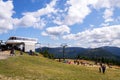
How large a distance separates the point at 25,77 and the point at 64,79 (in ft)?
22.2

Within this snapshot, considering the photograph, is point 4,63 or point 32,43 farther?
point 32,43

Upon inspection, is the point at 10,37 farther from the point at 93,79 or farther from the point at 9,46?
the point at 93,79

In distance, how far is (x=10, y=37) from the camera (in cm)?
10638

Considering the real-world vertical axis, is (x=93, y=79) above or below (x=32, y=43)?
below

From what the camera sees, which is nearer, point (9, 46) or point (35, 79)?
point (35, 79)

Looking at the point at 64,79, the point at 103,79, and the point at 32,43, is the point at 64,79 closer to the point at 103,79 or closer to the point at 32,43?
the point at 103,79

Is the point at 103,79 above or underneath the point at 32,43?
underneath

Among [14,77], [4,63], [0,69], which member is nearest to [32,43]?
[4,63]

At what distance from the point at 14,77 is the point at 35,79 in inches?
125

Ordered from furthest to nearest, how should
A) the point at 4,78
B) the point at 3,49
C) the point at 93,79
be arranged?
the point at 3,49, the point at 93,79, the point at 4,78

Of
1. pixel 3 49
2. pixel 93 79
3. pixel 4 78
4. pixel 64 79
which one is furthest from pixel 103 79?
pixel 3 49

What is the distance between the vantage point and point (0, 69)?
49.8m

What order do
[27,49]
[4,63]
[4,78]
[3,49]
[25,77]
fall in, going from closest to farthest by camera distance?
[4,78] → [25,77] → [4,63] → [3,49] → [27,49]

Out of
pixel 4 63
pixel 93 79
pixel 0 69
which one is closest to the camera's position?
pixel 0 69
